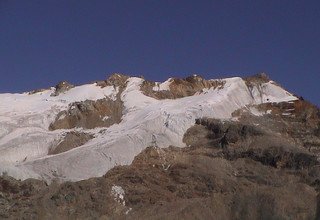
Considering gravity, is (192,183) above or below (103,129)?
below

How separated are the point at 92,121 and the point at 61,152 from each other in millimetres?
4811

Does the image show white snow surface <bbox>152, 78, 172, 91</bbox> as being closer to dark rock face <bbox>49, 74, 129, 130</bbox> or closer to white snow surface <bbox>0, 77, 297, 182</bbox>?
white snow surface <bbox>0, 77, 297, 182</bbox>

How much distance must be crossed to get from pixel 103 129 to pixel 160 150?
5.95m


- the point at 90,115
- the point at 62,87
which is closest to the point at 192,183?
the point at 90,115

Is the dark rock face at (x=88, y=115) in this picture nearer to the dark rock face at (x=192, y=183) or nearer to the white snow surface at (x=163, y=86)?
the white snow surface at (x=163, y=86)

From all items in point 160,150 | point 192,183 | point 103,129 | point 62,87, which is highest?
point 62,87

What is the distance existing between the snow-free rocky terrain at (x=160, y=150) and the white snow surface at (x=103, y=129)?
2.7 inches

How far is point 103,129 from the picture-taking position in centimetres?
3609

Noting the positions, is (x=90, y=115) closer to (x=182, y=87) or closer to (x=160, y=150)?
(x=182, y=87)

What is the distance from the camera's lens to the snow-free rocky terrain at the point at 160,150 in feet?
79.3

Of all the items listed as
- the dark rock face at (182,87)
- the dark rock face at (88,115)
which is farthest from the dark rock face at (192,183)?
the dark rock face at (182,87)

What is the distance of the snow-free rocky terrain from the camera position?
79.3 ft

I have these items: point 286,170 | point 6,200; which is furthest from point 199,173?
point 6,200

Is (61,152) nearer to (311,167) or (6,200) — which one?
(6,200)
